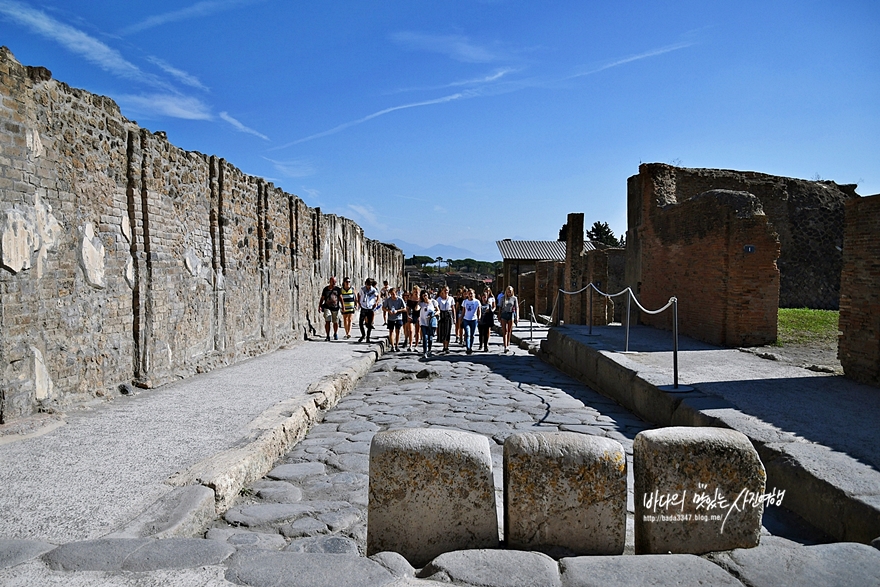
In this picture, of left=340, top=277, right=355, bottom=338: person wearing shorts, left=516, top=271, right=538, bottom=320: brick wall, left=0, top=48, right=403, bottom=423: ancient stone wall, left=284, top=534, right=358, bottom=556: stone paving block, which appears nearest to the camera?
left=284, top=534, right=358, bottom=556: stone paving block

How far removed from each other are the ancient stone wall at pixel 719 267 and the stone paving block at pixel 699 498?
27.3 ft

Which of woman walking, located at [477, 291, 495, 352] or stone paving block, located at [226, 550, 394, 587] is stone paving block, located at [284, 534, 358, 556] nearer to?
stone paving block, located at [226, 550, 394, 587]

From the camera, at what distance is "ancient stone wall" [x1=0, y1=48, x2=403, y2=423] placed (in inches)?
199

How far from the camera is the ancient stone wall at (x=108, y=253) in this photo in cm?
506

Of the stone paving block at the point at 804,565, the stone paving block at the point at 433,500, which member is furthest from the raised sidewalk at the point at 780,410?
the stone paving block at the point at 433,500

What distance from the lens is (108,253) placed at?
636 centimetres

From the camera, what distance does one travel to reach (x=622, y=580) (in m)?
2.34

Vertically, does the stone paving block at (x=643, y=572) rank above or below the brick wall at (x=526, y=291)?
below

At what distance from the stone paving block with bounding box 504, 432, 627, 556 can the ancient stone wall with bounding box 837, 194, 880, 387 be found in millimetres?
5564

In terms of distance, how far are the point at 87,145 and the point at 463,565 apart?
564 centimetres

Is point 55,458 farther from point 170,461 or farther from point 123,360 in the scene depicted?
point 123,360

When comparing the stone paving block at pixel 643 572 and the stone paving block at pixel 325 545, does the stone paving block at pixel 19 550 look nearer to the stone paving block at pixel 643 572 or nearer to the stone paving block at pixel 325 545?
the stone paving block at pixel 325 545

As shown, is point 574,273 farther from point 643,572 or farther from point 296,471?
point 643,572

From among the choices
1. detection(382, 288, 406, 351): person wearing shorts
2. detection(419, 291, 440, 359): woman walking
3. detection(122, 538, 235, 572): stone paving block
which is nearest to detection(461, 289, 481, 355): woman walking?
detection(419, 291, 440, 359): woman walking
